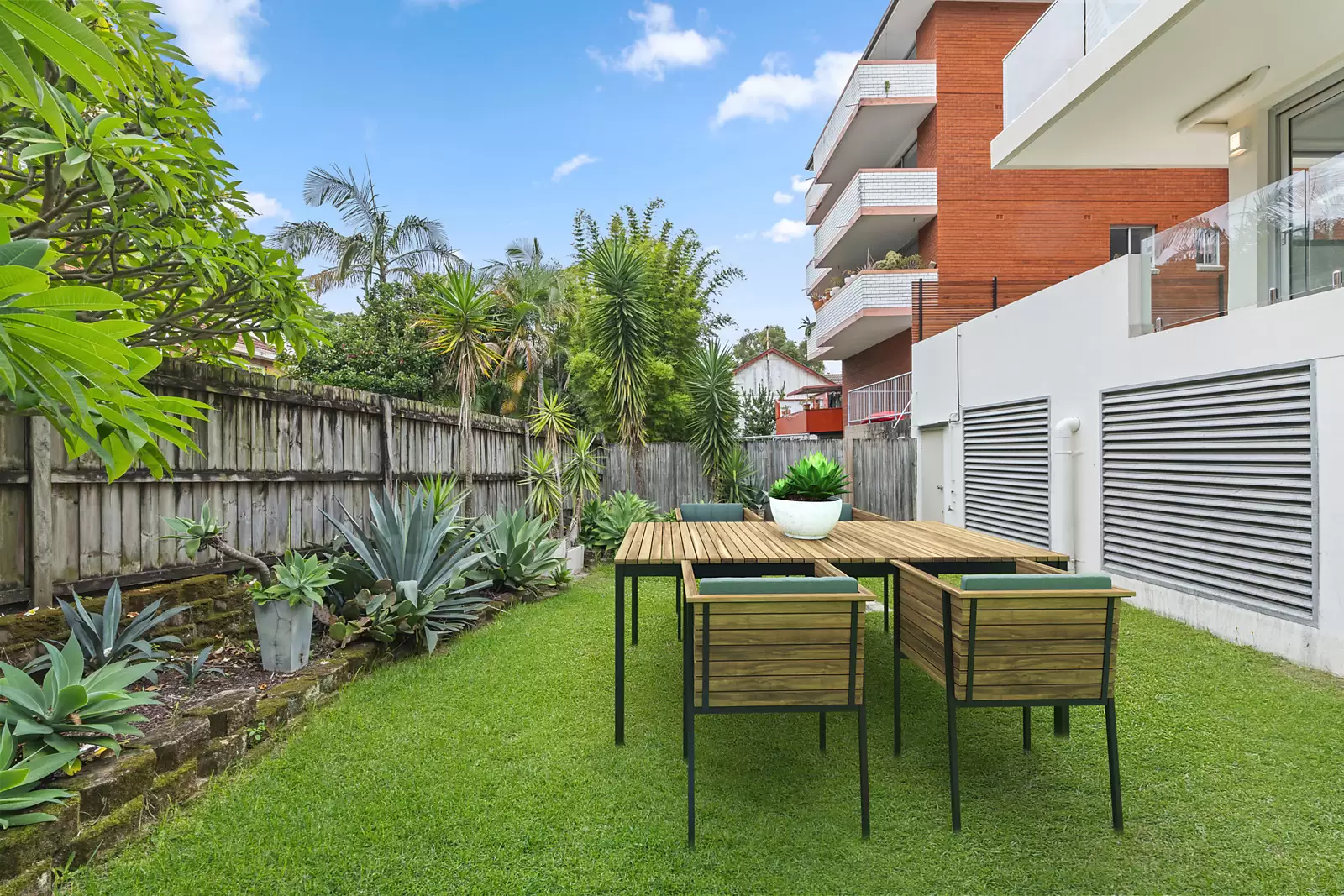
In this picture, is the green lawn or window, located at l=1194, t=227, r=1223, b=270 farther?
window, located at l=1194, t=227, r=1223, b=270

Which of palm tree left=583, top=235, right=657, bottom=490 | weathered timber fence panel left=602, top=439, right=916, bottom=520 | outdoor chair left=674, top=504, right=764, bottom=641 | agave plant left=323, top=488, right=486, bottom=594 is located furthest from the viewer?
weathered timber fence panel left=602, top=439, right=916, bottom=520

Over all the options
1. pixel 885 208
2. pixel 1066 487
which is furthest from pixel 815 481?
pixel 885 208

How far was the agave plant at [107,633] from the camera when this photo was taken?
264 cm

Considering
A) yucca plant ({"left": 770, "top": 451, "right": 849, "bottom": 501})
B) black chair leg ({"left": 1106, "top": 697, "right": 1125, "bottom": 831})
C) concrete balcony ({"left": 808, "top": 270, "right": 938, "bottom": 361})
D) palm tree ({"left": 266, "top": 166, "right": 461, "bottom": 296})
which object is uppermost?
palm tree ({"left": 266, "top": 166, "right": 461, "bottom": 296})

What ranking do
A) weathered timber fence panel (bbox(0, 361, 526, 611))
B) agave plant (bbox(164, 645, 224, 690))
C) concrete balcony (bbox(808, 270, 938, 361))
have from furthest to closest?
concrete balcony (bbox(808, 270, 938, 361)) < agave plant (bbox(164, 645, 224, 690)) < weathered timber fence panel (bbox(0, 361, 526, 611))

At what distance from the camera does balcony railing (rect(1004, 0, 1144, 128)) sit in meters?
5.66

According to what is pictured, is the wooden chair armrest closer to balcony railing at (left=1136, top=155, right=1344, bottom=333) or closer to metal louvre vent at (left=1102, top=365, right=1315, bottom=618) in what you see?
metal louvre vent at (left=1102, top=365, right=1315, bottom=618)

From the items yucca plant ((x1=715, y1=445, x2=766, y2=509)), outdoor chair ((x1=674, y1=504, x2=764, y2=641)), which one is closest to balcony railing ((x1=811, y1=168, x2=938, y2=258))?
yucca plant ((x1=715, y1=445, x2=766, y2=509))

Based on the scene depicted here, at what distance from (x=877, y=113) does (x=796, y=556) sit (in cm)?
1217

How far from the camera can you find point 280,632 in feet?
10.7

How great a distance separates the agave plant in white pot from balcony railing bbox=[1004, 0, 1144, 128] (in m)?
4.98

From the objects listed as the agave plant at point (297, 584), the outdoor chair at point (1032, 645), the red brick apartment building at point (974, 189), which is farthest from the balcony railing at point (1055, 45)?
the agave plant at point (297, 584)

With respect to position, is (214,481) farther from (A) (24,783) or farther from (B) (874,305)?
(B) (874,305)

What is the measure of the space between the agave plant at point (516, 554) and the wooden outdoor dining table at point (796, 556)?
2.24m
